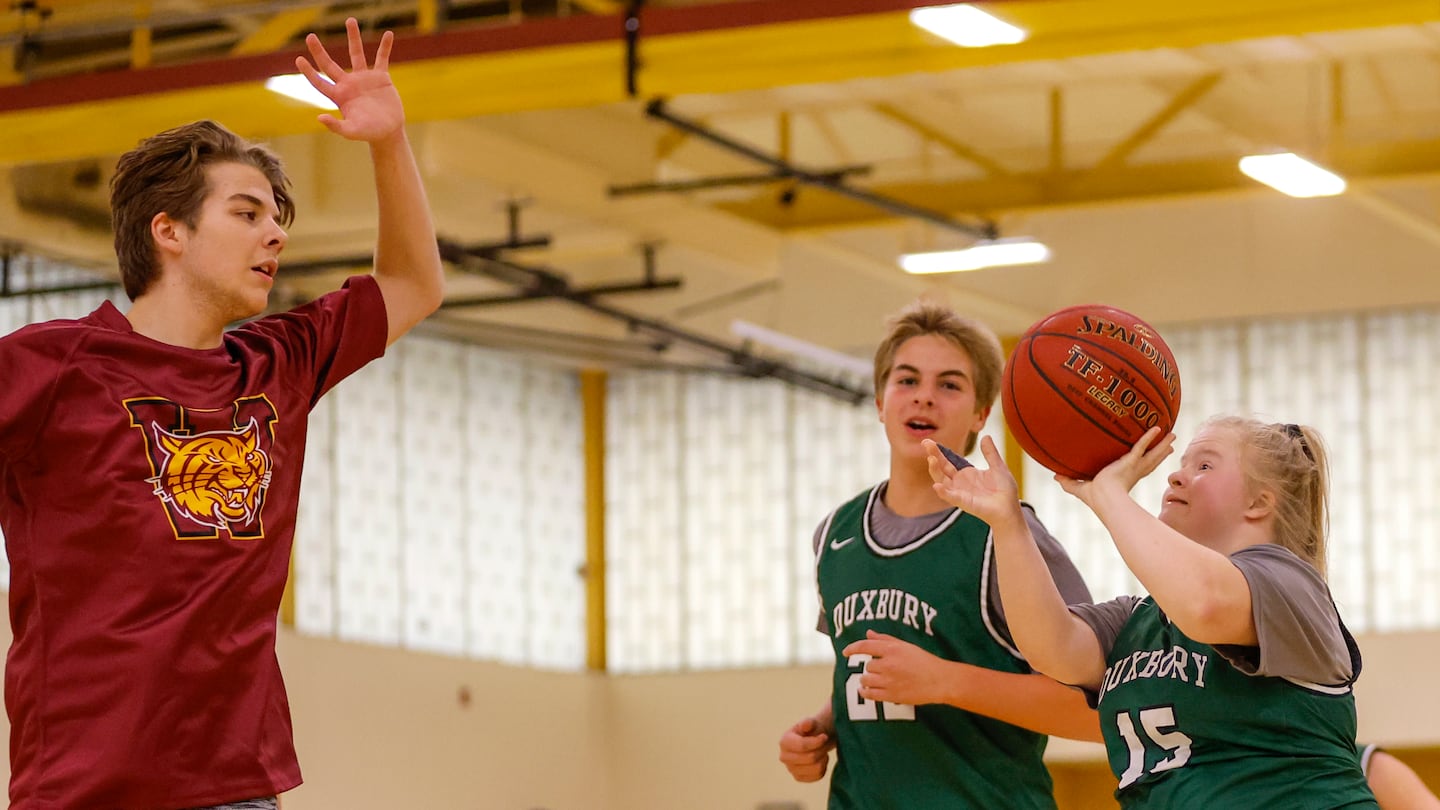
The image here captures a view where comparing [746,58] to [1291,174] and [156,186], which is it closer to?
[1291,174]

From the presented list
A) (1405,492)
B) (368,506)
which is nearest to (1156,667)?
(1405,492)

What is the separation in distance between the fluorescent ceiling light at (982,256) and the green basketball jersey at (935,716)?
9529mm

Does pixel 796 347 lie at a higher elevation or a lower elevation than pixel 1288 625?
higher

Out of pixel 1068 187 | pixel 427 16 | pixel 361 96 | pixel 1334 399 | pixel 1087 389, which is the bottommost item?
pixel 1087 389

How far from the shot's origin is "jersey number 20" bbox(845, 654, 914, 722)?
176 inches

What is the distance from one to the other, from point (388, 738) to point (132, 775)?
1488 cm

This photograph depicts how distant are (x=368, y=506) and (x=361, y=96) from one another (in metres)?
14.6

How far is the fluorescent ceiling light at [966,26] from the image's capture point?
8.72 metres

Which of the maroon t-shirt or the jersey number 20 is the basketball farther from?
the maroon t-shirt

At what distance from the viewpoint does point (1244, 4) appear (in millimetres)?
8586

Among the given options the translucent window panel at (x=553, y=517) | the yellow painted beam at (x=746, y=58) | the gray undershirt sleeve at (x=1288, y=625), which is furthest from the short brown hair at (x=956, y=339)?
the translucent window panel at (x=553, y=517)

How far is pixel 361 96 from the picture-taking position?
11.6ft

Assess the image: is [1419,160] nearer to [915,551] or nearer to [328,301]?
[915,551]

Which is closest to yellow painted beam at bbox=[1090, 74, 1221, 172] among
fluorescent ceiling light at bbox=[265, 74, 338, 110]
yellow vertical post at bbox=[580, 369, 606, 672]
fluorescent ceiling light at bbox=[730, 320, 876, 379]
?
fluorescent ceiling light at bbox=[730, 320, 876, 379]
